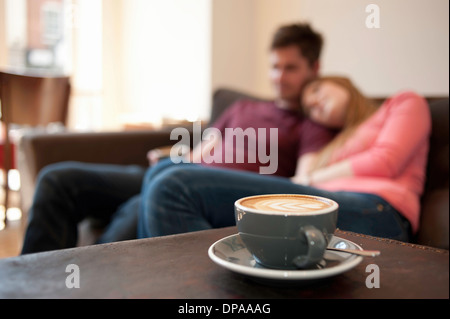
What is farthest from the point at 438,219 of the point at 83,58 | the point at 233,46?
the point at 83,58

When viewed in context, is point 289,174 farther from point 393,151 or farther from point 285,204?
point 285,204

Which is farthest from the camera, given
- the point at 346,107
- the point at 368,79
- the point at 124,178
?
the point at 368,79

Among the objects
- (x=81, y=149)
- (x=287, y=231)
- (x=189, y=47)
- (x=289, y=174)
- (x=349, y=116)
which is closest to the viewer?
(x=287, y=231)

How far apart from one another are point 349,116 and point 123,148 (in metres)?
0.78

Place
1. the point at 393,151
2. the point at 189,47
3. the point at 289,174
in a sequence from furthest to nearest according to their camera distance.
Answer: the point at 189,47 → the point at 289,174 → the point at 393,151

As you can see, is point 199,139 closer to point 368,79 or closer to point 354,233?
point 368,79

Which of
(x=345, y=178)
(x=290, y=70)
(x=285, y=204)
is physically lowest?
(x=345, y=178)

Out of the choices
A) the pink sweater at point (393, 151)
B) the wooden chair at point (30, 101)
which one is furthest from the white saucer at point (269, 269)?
the wooden chair at point (30, 101)

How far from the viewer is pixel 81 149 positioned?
1511mm

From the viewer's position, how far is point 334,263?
358 millimetres

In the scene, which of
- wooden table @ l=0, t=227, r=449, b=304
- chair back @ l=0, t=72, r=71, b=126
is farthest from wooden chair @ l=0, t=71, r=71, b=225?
wooden table @ l=0, t=227, r=449, b=304

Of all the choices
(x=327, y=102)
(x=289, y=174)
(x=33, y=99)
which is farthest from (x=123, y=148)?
(x=33, y=99)

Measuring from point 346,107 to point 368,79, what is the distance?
514 millimetres

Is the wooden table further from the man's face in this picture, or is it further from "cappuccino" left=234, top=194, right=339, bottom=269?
the man's face
